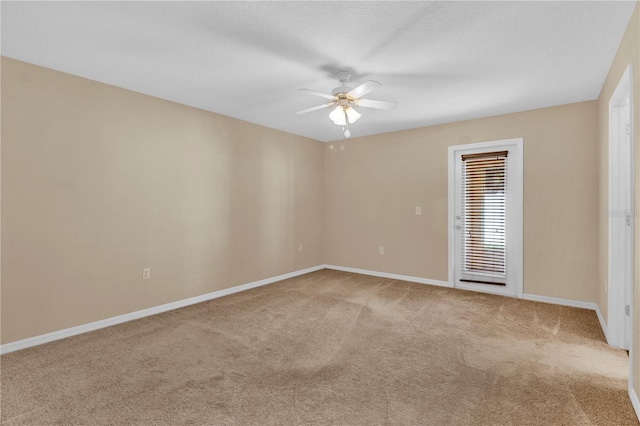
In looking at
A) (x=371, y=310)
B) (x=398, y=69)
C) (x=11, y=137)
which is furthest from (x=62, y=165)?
(x=371, y=310)

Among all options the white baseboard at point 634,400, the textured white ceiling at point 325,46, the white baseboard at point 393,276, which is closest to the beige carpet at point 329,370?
the white baseboard at point 634,400

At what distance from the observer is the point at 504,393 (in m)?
2.17

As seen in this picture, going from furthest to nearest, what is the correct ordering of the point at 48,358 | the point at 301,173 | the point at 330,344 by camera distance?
the point at 301,173, the point at 330,344, the point at 48,358

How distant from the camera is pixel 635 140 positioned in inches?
81.8

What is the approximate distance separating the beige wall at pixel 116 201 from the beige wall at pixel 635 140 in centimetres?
421

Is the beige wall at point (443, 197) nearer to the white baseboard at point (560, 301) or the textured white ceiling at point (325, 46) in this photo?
the white baseboard at point (560, 301)

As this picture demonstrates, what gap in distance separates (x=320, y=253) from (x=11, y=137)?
471 centimetres

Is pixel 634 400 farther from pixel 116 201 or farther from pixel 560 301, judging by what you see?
pixel 116 201

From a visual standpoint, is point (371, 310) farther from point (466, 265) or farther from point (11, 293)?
point (11, 293)

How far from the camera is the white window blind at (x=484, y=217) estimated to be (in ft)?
14.9

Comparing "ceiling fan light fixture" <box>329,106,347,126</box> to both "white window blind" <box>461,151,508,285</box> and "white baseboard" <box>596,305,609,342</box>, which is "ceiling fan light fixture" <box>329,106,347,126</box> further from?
"white baseboard" <box>596,305,609,342</box>

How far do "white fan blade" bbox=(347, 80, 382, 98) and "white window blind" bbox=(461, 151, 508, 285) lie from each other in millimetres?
2702

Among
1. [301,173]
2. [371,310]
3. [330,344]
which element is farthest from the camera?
[301,173]

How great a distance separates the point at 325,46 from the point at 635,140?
7.29 feet
